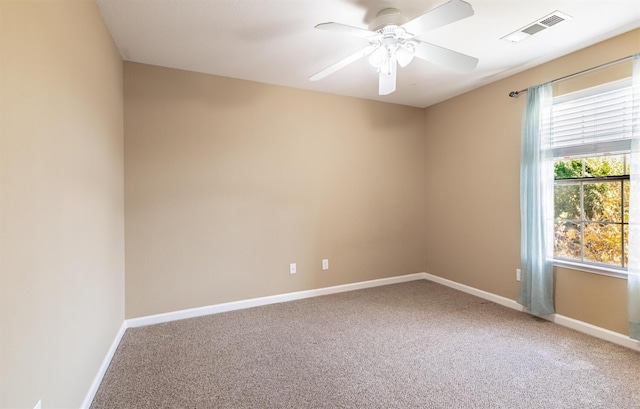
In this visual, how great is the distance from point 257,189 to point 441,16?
7.82ft

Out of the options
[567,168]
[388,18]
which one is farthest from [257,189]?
[567,168]

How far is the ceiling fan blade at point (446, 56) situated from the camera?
2.13m

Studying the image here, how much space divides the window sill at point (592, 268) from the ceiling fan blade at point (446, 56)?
2050 millimetres

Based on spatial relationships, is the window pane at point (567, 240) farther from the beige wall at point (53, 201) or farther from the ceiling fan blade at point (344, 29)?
the beige wall at point (53, 201)

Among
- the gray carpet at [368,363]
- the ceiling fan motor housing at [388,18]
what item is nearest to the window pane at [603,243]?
the gray carpet at [368,363]

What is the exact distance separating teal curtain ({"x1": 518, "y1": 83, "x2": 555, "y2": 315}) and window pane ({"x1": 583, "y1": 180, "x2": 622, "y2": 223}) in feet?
0.90

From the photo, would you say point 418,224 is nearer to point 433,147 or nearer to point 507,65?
point 433,147

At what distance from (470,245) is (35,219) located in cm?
400

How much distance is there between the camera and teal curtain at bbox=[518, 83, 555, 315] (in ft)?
9.61

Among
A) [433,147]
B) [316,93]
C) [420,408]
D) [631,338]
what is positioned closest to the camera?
[420,408]

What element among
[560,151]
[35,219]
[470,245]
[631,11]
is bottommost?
[470,245]

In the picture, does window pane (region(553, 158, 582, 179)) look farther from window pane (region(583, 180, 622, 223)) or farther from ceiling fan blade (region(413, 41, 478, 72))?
ceiling fan blade (region(413, 41, 478, 72))

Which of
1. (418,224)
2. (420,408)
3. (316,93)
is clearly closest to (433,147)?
(418,224)

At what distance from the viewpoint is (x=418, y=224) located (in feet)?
14.8
